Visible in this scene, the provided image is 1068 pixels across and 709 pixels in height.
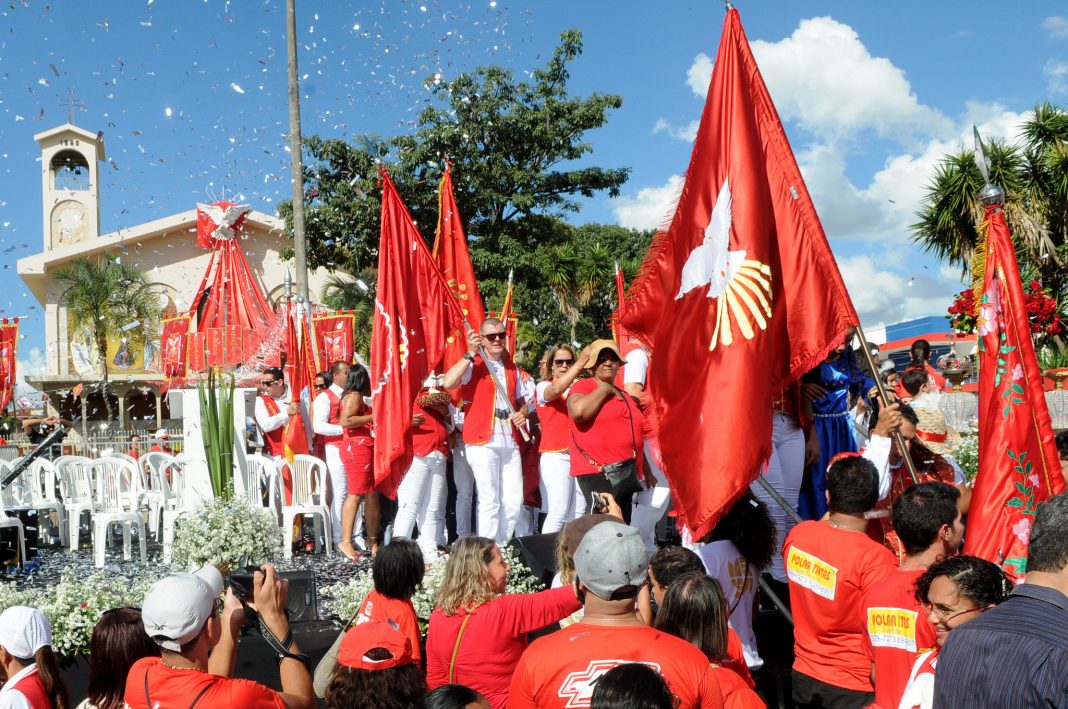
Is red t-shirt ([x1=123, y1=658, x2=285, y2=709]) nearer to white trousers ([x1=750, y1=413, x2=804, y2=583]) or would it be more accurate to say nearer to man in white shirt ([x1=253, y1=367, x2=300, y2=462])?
white trousers ([x1=750, y1=413, x2=804, y2=583])

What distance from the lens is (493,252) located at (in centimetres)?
2362

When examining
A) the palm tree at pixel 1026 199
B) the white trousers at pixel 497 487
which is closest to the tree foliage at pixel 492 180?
the palm tree at pixel 1026 199

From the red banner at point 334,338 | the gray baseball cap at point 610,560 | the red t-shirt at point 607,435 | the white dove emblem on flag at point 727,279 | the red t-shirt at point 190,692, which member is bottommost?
the red t-shirt at point 190,692

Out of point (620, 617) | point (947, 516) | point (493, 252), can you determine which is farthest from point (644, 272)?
point (493, 252)

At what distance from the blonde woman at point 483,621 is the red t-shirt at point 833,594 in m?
0.89

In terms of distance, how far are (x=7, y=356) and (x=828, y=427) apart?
2075 centimetres

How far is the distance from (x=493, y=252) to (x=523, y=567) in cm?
1832

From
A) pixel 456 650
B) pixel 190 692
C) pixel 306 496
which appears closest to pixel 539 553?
pixel 456 650

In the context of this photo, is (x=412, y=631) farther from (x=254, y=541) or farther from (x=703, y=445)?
(x=254, y=541)

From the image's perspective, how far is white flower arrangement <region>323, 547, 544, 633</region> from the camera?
17.8 feet

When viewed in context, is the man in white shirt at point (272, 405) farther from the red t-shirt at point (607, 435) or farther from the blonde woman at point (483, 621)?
the blonde woman at point (483, 621)

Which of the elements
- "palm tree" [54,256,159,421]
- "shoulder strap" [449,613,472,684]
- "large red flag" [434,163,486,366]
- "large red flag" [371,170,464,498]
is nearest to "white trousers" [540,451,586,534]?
"large red flag" [371,170,464,498]

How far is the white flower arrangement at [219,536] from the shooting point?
644 cm

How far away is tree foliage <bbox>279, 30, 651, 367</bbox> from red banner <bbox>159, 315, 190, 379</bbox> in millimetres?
3790
